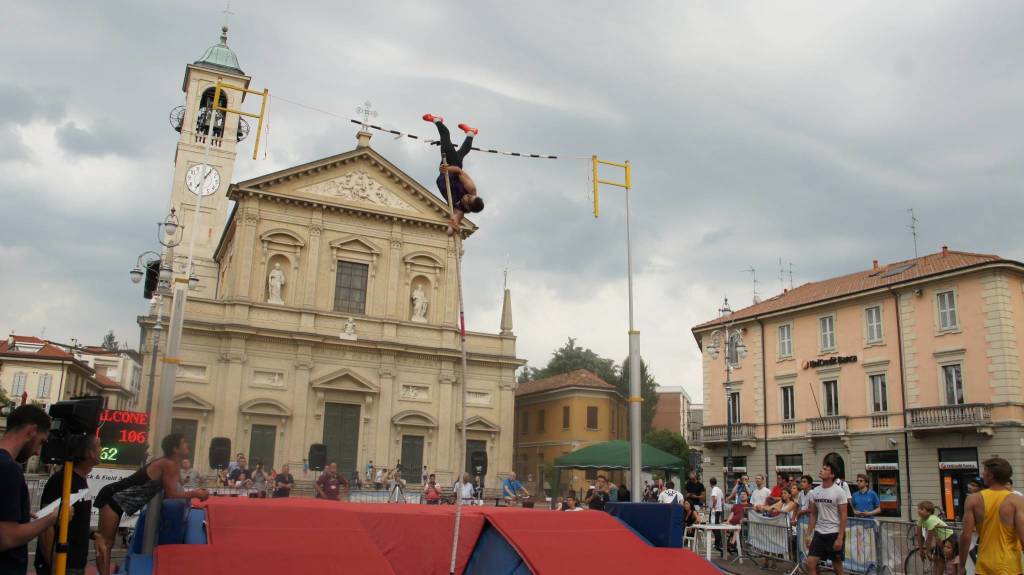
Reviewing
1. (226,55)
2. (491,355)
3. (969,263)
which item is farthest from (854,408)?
(226,55)

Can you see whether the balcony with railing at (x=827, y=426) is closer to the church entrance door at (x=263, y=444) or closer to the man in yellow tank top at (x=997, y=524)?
the church entrance door at (x=263, y=444)

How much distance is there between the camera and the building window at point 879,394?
3153 centimetres

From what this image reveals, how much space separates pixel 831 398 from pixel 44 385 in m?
52.0

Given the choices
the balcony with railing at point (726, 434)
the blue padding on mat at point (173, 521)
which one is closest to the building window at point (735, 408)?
the balcony with railing at point (726, 434)

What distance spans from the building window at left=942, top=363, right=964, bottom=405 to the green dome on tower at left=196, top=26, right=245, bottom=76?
119 ft

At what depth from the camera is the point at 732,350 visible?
37875mm

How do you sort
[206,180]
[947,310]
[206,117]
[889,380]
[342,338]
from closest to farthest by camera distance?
[947,310]
[889,380]
[342,338]
[206,180]
[206,117]

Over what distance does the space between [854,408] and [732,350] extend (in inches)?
266

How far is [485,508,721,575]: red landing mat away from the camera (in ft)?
18.3

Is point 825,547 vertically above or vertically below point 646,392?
below

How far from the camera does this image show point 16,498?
3939 mm

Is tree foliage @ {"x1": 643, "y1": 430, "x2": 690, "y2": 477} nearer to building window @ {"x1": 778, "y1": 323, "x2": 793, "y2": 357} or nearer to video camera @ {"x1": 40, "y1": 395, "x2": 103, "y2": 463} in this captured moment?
building window @ {"x1": 778, "y1": 323, "x2": 793, "y2": 357}

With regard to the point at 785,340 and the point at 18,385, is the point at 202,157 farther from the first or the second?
the point at 785,340

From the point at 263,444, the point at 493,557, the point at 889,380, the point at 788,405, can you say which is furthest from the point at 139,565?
the point at 788,405
